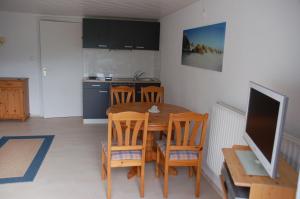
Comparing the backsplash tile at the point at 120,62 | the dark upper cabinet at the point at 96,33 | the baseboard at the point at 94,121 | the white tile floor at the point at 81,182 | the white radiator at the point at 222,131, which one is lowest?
the white tile floor at the point at 81,182

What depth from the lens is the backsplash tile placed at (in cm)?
553

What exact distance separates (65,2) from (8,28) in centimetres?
220

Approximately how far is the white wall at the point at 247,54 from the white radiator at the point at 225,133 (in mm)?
121

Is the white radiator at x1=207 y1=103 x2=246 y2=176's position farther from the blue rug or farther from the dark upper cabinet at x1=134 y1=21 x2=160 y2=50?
the dark upper cabinet at x1=134 y1=21 x2=160 y2=50

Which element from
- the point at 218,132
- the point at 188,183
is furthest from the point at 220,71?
the point at 188,183

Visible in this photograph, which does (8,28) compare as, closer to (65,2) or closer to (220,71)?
(65,2)

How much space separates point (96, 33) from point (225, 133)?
3.51 metres

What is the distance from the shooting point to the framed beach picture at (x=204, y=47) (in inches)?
113

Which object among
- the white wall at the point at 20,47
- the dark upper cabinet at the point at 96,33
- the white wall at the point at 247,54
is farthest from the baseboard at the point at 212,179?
the white wall at the point at 20,47

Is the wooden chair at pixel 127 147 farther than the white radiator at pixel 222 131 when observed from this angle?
Yes

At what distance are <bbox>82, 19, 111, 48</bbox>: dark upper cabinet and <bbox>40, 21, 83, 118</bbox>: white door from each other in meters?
0.54

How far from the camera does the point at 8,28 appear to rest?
5266 millimetres

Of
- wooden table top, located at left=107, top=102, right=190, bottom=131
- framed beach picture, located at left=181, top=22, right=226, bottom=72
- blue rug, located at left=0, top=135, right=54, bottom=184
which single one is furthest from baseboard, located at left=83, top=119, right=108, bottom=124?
framed beach picture, located at left=181, top=22, right=226, bottom=72

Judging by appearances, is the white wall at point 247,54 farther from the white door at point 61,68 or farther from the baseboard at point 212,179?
the white door at point 61,68
